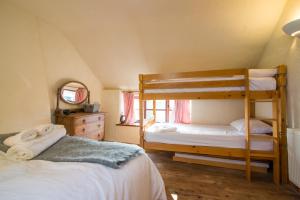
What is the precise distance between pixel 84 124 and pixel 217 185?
2.52 m

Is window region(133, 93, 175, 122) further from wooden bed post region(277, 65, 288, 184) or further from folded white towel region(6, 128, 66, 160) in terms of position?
folded white towel region(6, 128, 66, 160)

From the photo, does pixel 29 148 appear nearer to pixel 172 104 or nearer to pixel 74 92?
pixel 74 92

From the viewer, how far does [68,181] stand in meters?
0.93

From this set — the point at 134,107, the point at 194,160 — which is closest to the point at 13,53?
the point at 134,107

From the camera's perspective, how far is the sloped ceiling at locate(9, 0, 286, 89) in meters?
2.47

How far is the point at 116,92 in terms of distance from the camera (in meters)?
4.54

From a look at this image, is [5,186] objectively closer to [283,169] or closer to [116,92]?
[283,169]

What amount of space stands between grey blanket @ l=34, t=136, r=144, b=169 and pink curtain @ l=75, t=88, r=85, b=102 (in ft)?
7.04

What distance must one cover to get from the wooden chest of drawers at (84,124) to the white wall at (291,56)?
3.39 meters

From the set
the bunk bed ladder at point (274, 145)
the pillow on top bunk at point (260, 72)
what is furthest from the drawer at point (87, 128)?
the pillow on top bunk at point (260, 72)

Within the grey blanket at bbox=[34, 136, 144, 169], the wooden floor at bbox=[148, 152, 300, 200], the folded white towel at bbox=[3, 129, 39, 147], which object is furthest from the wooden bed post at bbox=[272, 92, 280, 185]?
the folded white towel at bbox=[3, 129, 39, 147]

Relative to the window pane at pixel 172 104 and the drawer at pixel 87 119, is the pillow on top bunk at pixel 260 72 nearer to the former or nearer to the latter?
the window pane at pixel 172 104

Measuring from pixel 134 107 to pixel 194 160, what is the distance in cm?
219

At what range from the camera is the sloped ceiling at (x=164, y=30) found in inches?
97.4
